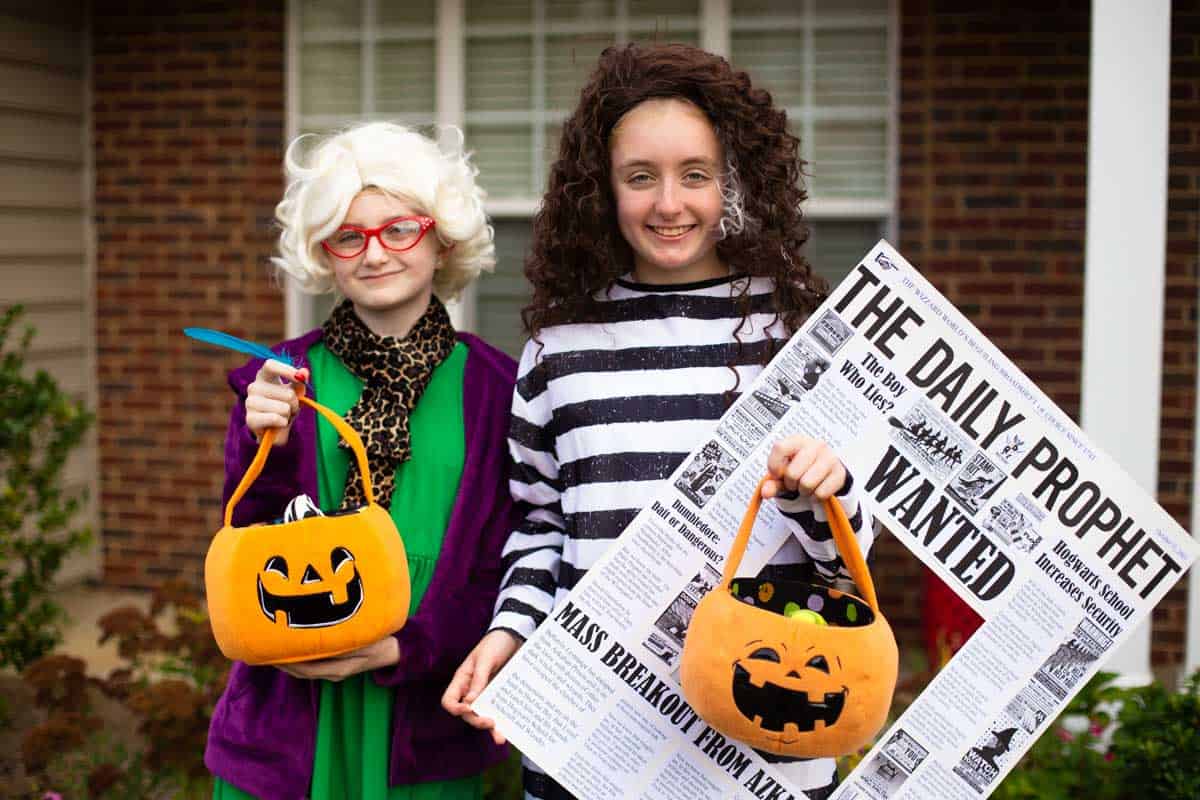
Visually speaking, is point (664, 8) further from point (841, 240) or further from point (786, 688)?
point (786, 688)

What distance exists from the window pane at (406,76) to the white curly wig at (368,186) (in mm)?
2995

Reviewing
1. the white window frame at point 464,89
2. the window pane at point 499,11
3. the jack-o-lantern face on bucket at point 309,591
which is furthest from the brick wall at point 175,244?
the jack-o-lantern face on bucket at point 309,591

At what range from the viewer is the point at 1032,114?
4.50 metres

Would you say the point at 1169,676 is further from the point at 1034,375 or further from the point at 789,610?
the point at 789,610

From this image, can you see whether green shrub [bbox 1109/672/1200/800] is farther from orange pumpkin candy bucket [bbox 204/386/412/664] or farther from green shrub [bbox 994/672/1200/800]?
orange pumpkin candy bucket [bbox 204/386/412/664]

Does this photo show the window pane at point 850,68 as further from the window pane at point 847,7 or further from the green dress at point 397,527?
the green dress at point 397,527

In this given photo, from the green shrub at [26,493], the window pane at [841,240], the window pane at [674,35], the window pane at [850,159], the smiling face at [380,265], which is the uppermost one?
the window pane at [674,35]

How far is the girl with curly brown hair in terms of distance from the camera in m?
1.86

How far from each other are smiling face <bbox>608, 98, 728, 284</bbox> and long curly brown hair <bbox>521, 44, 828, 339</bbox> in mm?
27

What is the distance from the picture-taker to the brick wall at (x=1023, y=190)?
175 inches

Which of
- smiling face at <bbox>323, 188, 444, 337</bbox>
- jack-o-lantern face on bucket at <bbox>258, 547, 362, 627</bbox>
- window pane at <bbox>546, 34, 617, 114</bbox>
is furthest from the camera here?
window pane at <bbox>546, 34, 617, 114</bbox>

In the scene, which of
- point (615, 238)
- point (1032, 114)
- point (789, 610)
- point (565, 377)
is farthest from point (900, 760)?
point (1032, 114)

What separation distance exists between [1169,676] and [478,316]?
309 centimetres

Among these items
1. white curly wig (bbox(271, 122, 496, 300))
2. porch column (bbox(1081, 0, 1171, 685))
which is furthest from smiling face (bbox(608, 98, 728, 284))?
porch column (bbox(1081, 0, 1171, 685))
